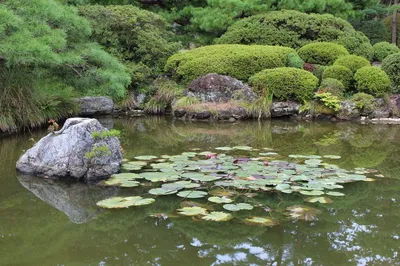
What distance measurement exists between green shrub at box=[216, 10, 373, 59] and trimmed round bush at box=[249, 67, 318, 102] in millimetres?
2596

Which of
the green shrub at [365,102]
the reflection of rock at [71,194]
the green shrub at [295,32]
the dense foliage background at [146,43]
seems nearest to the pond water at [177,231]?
the reflection of rock at [71,194]

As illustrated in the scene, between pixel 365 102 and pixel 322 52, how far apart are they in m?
2.42

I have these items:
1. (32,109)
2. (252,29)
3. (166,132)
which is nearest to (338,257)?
(166,132)

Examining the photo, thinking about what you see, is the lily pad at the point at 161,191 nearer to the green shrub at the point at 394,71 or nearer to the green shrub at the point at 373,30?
the green shrub at the point at 394,71

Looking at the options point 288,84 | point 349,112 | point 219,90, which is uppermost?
point 288,84

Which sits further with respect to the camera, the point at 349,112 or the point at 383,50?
the point at 383,50

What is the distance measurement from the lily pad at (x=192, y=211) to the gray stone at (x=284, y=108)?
6.93 m

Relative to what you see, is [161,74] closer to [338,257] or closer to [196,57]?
[196,57]

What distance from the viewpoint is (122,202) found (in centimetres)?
370

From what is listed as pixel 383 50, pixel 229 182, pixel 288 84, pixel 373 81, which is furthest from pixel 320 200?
pixel 383 50

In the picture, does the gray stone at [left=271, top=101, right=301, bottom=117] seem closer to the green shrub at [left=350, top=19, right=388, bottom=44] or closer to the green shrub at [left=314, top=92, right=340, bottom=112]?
the green shrub at [left=314, top=92, right=340, bottom=112]

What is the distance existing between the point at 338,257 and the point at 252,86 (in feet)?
26.0

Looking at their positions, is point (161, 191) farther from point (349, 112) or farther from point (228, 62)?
point (228, 62)

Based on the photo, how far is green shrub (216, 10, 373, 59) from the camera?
12.5 metres
